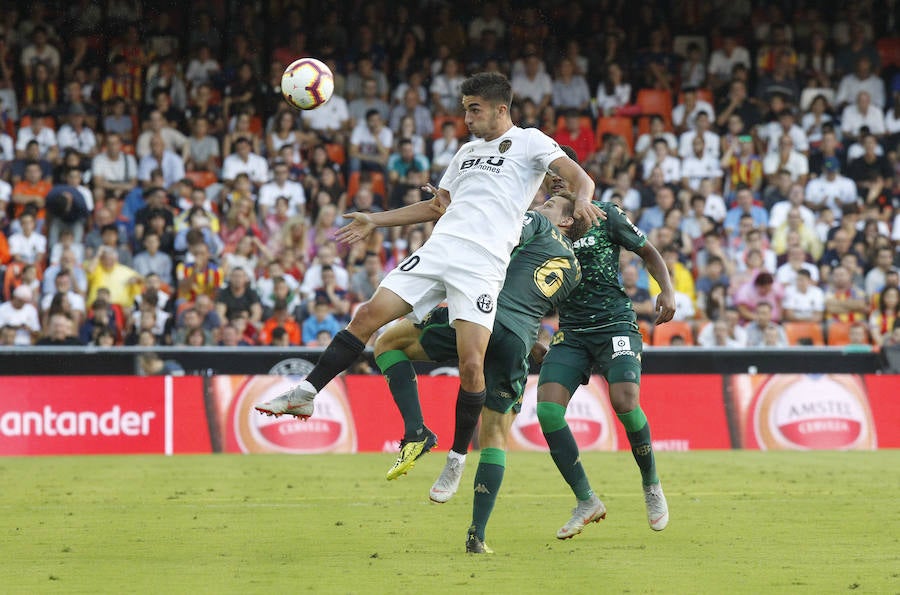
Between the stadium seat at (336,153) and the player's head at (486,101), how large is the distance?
13239 mm

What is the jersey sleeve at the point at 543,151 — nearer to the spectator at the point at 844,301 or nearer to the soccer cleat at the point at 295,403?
the soccer cleat at the point at 295,403

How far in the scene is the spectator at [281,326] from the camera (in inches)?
705

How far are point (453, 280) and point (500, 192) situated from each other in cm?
63

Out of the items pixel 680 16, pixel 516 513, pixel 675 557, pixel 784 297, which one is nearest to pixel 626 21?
pixel 680 16

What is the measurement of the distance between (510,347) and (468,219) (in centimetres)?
84

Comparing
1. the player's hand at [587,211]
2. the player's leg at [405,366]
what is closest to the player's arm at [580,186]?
the player's hand at [587,211]

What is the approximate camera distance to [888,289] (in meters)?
19.1

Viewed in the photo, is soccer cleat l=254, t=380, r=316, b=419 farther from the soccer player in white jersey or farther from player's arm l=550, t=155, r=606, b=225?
player's arm l=550, t=155, r=606, b=225

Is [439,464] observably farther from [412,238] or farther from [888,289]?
[888,289]

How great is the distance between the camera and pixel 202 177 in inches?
819

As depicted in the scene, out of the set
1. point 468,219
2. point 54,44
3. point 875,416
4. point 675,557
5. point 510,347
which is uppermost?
point 54,44

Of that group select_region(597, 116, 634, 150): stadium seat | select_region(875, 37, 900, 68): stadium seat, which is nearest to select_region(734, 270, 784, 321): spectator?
select_region(597, 116, 634, 150): stadium seat

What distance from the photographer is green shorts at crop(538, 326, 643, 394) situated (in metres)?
8.99

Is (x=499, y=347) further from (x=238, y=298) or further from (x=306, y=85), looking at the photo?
(x=238, y=298)
